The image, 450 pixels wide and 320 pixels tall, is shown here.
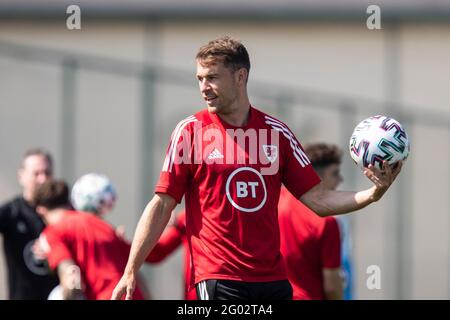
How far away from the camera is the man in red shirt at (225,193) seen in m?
6.73

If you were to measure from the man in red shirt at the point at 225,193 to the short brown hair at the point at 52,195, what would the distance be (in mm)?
2872

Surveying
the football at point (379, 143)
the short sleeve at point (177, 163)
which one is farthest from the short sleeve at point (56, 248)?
the football at point (379, 143)

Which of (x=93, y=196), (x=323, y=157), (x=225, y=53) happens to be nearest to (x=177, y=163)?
(x=225, y=53)

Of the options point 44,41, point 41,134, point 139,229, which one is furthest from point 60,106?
point 139,229

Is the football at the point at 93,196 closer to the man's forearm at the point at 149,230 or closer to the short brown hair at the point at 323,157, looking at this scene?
the short brown hair at the point at 323,157

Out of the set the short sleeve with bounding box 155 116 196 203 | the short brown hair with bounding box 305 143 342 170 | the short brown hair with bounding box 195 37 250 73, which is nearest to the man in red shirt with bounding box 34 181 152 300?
the short brown hair with bounding box 305 143 342 170

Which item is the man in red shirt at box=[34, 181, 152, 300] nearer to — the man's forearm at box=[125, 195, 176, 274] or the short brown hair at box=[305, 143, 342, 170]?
the short brown hair at box=[305, 143, 342, 170]

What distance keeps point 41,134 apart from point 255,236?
9.62m

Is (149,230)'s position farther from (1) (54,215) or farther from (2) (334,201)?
(1) (54,215)

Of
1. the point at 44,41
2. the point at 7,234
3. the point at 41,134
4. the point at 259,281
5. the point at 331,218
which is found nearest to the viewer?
the point at 259,281

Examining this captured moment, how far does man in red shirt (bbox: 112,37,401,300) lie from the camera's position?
265 inches

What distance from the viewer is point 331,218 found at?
8.34 metres

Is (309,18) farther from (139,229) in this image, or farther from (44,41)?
(139,229)

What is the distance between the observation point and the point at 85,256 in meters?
8.72
